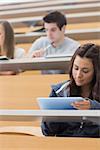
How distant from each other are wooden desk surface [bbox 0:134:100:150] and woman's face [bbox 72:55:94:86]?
35 cm

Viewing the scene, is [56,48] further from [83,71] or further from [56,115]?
[56,115]

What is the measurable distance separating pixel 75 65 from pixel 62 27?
0.65 meters

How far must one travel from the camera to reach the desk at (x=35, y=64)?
141 centimetres

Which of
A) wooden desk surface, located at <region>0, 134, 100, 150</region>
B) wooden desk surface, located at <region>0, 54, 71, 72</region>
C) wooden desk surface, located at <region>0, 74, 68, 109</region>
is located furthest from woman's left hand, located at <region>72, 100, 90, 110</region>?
wooden desk surface, located at <region>0, 54, 71, 72</region>

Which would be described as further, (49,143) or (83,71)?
(83,71)

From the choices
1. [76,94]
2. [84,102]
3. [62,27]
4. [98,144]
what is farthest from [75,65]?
[62,27]

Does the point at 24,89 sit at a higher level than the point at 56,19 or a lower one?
lower

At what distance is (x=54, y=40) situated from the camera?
69.6 inches

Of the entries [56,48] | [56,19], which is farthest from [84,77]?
[56,19]

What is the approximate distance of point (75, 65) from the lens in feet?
3.91

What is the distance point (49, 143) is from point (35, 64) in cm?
64

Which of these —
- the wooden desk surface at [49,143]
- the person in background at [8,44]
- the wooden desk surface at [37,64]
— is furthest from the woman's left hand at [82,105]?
the person in background at [8,44]

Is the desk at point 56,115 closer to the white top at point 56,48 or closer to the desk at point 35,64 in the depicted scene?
the desk at point 35,64

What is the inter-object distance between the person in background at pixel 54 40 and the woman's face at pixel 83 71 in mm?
509
